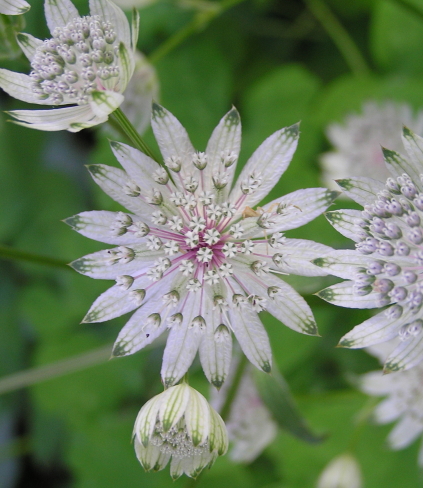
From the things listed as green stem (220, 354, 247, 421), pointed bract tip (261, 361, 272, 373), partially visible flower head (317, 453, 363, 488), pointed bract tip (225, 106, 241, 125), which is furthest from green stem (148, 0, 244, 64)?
partially visible flower head (317, 453, 363, 488)

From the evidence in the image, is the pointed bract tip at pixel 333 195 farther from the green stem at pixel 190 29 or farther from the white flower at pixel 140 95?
the green stem at pixel 190 29

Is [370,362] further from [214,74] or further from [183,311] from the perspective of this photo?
[214,74]

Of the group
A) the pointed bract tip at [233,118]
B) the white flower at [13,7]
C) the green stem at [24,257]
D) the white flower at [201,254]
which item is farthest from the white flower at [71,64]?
the green stem at [24,257]

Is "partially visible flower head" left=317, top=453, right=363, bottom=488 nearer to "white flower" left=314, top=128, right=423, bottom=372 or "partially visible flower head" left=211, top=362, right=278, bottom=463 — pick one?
"partially visible flower head" left=211, top=362, right=278, bottom=463

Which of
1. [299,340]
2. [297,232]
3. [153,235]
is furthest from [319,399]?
[153,235]

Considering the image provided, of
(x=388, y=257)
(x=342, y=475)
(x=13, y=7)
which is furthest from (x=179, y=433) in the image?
(x=13, y=7)

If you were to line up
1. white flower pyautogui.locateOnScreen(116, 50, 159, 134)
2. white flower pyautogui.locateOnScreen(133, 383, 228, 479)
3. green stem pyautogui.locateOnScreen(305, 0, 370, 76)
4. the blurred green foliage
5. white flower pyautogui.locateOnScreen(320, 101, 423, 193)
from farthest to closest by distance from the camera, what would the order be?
green stem pyautogui.locateOnScreen(305, 0, 370, 76)
the blurred green foliage
white flower pyautogui.locateOnScreen(320, 101, 423, 193)
white flower pyautogui.locateOnScreen(116, 50, 159, 134)
white flower pyautogui.locateOnScreen(133, 383, 228, 479)
